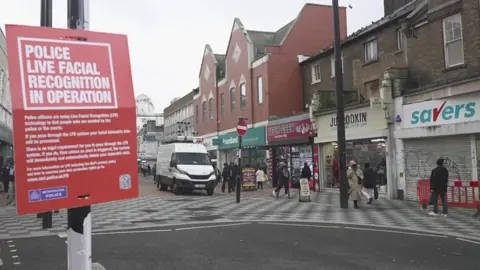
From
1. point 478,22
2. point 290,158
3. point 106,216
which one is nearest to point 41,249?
point 106,216

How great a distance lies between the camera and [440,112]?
16.3 meters

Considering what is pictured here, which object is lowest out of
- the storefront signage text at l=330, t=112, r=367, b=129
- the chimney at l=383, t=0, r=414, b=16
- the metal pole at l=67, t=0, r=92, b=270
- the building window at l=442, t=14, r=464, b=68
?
the metal pole at l=67, t=0, r=92, b=270

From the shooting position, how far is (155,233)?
34.0 ft

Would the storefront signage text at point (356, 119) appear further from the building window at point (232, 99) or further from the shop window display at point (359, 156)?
the building window at point (232, 99)

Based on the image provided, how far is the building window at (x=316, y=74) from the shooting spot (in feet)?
90.7

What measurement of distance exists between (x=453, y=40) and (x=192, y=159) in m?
13.7

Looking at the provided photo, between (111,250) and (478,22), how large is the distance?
13577 mm

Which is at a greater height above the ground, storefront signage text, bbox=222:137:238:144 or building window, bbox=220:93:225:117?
building window, bbox=220:93:225:117

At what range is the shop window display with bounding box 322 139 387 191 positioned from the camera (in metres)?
20.0

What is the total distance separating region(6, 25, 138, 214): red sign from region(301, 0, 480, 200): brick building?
14.1m

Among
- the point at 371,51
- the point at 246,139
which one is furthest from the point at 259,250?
the point at 246,139

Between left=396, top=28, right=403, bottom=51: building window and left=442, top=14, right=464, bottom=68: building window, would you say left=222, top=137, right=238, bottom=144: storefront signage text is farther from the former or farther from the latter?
left=442, top=14, right=464, bottom=68: building window

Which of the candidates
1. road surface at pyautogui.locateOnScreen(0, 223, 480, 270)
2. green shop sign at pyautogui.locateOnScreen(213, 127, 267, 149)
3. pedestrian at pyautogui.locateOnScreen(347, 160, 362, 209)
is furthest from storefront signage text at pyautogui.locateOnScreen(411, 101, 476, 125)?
green shop sign at pyautogui.locateOnScreen(213, 127, 267, 149)

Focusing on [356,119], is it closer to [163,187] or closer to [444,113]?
[444,113]
